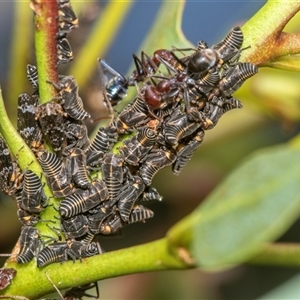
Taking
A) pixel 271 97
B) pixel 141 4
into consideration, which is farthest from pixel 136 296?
pixel 141 4

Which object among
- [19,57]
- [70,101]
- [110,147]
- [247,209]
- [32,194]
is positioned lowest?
[247,209]

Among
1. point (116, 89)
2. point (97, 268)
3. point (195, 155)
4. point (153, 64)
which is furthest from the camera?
point (195, 155)

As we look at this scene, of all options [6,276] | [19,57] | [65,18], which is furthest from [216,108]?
[19,57]

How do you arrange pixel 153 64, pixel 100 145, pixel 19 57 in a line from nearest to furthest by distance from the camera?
pixel 100 145 < pixel 153 64 < pixel 19 57

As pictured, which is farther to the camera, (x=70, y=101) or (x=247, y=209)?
(x=70, y=101)

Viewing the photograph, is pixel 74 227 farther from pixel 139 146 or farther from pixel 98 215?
pixel 139 146

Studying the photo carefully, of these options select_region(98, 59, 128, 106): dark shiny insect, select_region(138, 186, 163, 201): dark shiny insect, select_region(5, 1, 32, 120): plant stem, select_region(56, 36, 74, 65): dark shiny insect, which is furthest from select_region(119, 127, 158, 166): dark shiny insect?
select_region(5, 1, 32, 120): plant stem
